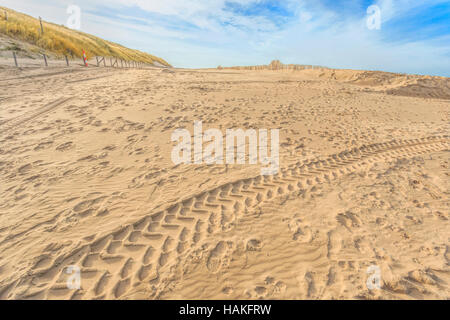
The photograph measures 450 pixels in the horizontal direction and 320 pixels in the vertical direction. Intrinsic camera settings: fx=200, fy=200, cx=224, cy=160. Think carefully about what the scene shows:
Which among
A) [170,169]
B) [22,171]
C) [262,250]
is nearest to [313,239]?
[262,250]

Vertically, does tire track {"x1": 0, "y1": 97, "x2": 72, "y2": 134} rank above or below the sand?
above

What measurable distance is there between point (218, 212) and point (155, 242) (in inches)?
43.7

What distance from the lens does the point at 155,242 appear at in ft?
9.74

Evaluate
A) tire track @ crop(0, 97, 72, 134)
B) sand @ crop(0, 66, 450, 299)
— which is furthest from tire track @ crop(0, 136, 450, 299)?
tire track @ crop(0, 97, 72, 134)

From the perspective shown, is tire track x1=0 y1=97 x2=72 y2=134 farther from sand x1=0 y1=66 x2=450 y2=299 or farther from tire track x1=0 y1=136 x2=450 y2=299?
tire track x1=0 y1=136 x2=450 y2=299

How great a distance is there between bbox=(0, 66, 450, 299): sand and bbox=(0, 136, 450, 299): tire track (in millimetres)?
16

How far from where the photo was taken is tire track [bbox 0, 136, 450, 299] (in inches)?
95.0

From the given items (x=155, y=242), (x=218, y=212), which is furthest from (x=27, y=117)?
(x=218, y=212)

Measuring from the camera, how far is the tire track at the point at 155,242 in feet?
7.92

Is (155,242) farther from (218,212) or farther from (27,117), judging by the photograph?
(27,117)

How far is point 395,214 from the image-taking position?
349 centimetres

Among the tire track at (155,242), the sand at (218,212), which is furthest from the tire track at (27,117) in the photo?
the tire track at (155,242)
